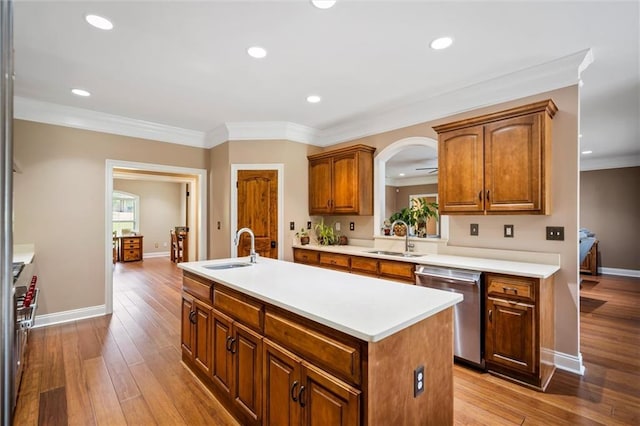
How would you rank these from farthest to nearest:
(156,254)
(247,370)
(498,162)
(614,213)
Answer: (156,254) < (614,213) < (498,162) < (247,370)

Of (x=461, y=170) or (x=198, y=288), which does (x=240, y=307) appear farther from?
(x=461, y=170)

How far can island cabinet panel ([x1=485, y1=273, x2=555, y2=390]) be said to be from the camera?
2389 millimetres

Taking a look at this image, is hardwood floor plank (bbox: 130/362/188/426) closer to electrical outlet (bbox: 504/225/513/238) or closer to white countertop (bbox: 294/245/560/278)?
white countertop (bbox: 294/245/560/278)

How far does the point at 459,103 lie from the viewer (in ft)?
11.2

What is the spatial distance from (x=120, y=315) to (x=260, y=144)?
3.06 m

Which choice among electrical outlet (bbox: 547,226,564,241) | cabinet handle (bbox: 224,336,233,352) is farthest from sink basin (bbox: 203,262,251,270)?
electrical outlet (bbox: 547,226,564,241)

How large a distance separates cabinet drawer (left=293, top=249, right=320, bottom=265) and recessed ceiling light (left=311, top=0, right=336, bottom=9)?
3.02 metres

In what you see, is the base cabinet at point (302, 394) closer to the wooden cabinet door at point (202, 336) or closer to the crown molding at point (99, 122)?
the wooden cabinet door at point (202, 336)

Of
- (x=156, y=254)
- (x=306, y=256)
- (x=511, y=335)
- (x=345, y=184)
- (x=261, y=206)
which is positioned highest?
(x=345, y=184)

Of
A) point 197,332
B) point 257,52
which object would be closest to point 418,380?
point 197,332

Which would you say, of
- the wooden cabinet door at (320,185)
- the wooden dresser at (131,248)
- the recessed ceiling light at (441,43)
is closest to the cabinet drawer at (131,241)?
the wooden dresser at (131,248)

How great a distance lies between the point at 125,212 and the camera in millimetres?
9406

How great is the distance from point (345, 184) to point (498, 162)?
202cm

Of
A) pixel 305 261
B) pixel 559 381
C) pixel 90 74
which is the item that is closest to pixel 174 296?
pixel 305 261
